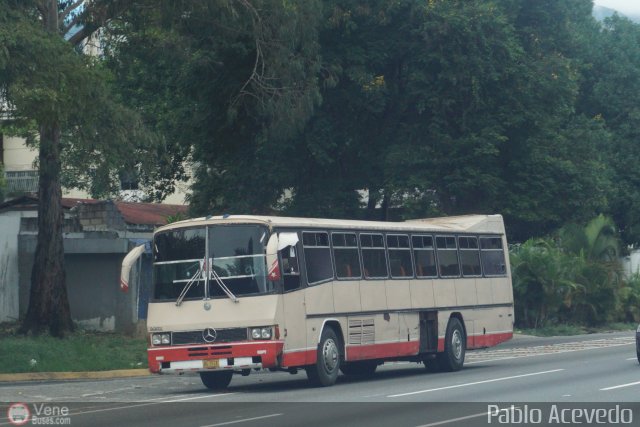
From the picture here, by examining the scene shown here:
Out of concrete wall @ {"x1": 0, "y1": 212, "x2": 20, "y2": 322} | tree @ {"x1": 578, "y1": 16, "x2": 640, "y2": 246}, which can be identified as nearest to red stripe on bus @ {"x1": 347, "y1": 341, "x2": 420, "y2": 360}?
concrete wall @ {"x1": 0, "y1": 212, "x2": 20, "y2": 322}

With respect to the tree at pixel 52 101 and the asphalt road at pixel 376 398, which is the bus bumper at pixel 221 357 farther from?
the tree at pixel 52 101

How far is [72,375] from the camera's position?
77.3 ft

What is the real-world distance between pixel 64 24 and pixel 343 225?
10533 millimetres

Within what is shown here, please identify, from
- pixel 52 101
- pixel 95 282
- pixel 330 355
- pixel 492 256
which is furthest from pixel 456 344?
pixel 95 282

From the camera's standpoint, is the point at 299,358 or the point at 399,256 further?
the point at 399,256

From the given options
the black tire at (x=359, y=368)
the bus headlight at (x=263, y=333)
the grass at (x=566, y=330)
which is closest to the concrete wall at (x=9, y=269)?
the black tire at (x=359, y=368)

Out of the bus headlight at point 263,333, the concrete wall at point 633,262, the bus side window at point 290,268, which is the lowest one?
the bus headlight at point 263,333

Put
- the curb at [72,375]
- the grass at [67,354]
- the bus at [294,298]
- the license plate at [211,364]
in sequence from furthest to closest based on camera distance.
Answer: the grass at [67,354] < the curb at [72,375] < the bus at [294,298] < the license plate at [211,364]

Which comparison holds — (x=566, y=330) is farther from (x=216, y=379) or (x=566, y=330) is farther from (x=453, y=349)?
(x=216, y=379)

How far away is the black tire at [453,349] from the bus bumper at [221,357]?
603 centimetres

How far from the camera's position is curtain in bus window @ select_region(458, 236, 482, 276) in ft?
82.7

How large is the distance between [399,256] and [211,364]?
559 cm

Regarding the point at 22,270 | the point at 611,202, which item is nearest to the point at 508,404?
the point at 22,270

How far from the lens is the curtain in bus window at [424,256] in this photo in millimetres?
23375
